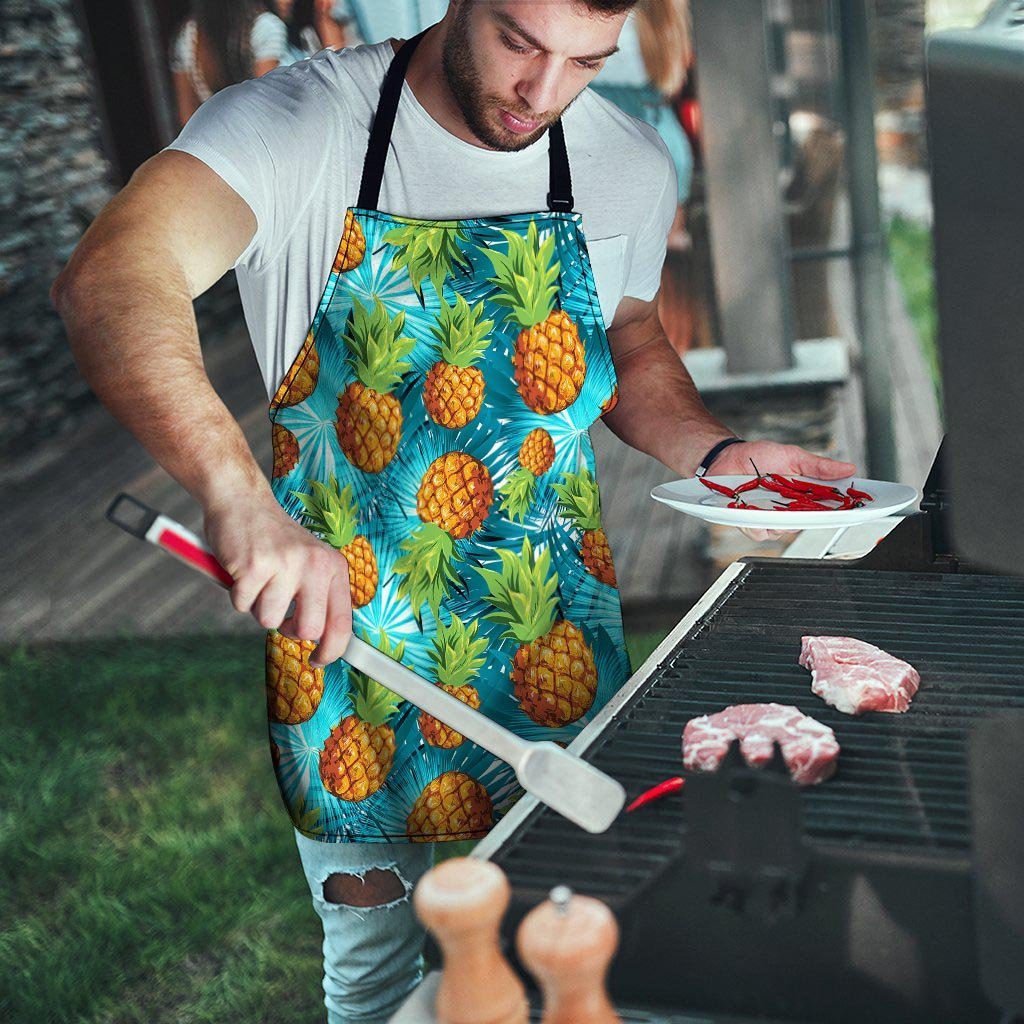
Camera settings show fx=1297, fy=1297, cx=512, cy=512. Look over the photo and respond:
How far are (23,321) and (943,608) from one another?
568 centimetres

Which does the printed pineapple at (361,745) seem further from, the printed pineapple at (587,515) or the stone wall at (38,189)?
the stone wall at (38,189)

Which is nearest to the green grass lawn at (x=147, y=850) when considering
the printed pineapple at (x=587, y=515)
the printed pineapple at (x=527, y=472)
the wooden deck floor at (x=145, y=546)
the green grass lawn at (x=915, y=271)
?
the wooden deck floor at (x=145, y=546)

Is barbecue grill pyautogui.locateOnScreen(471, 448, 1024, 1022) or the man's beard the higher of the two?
the man's beard

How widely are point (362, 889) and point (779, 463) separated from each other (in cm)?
84

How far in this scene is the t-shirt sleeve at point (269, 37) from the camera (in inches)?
199

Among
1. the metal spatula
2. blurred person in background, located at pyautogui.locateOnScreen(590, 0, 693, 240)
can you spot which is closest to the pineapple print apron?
the metal spatula

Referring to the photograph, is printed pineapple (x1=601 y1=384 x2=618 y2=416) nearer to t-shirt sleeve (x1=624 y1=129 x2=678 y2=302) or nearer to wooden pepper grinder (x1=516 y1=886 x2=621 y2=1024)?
t-shirt sleeve (x1=624 y1=129 x2=678 y2=302)

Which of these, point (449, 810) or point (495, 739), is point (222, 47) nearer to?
point (449, 810)

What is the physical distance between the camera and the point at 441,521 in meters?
Result: 1.77

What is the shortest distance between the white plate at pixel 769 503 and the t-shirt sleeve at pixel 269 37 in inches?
150

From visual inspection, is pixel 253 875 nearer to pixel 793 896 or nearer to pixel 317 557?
pixel 317 557

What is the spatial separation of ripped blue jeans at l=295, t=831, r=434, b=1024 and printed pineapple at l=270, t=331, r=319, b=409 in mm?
617

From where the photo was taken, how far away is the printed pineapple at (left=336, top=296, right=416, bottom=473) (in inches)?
69.9

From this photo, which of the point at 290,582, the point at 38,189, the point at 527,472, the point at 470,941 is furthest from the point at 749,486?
the point at 38,189
